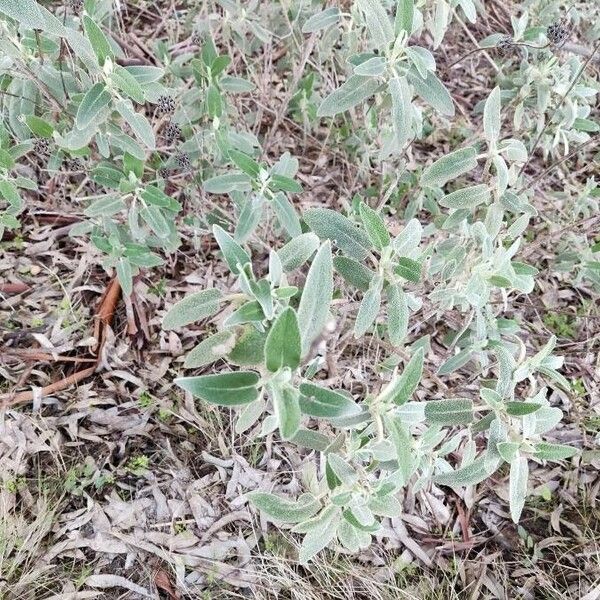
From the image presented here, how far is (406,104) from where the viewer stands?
152 centimetres

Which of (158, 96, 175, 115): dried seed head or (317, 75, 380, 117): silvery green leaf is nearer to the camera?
(317, 75, 380, 117): silvery green leaf

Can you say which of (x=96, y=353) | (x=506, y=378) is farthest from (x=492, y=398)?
(x=96, y=353)

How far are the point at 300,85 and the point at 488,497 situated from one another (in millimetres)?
1805

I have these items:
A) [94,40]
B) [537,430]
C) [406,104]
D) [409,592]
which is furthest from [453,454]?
[94,40]

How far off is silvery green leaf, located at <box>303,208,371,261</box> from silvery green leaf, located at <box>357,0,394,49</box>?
45 cm

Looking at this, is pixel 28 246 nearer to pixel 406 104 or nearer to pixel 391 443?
pixel 406 104

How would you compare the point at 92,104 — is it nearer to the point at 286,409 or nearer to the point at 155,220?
the point at 155,220

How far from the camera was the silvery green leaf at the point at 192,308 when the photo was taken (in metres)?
1.22

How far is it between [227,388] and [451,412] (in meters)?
0.64

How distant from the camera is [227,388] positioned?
96 cm

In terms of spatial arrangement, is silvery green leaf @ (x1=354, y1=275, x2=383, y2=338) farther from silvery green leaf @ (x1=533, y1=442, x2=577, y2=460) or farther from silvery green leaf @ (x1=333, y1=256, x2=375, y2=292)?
silvery green leaf @ (x1=533, y1=442, x2=577, y2=460)

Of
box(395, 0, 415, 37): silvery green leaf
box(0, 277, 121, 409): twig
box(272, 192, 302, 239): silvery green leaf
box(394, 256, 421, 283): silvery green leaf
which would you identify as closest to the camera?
box(394, 256, 421, 283): silvery green leaf

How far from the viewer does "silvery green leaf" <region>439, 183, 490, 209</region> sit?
5.50ft

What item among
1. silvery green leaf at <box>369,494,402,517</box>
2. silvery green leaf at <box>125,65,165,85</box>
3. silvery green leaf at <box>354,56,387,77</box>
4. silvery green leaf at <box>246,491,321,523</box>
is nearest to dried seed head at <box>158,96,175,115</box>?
silvery green leaf at <box>125,65,165,85</box>
